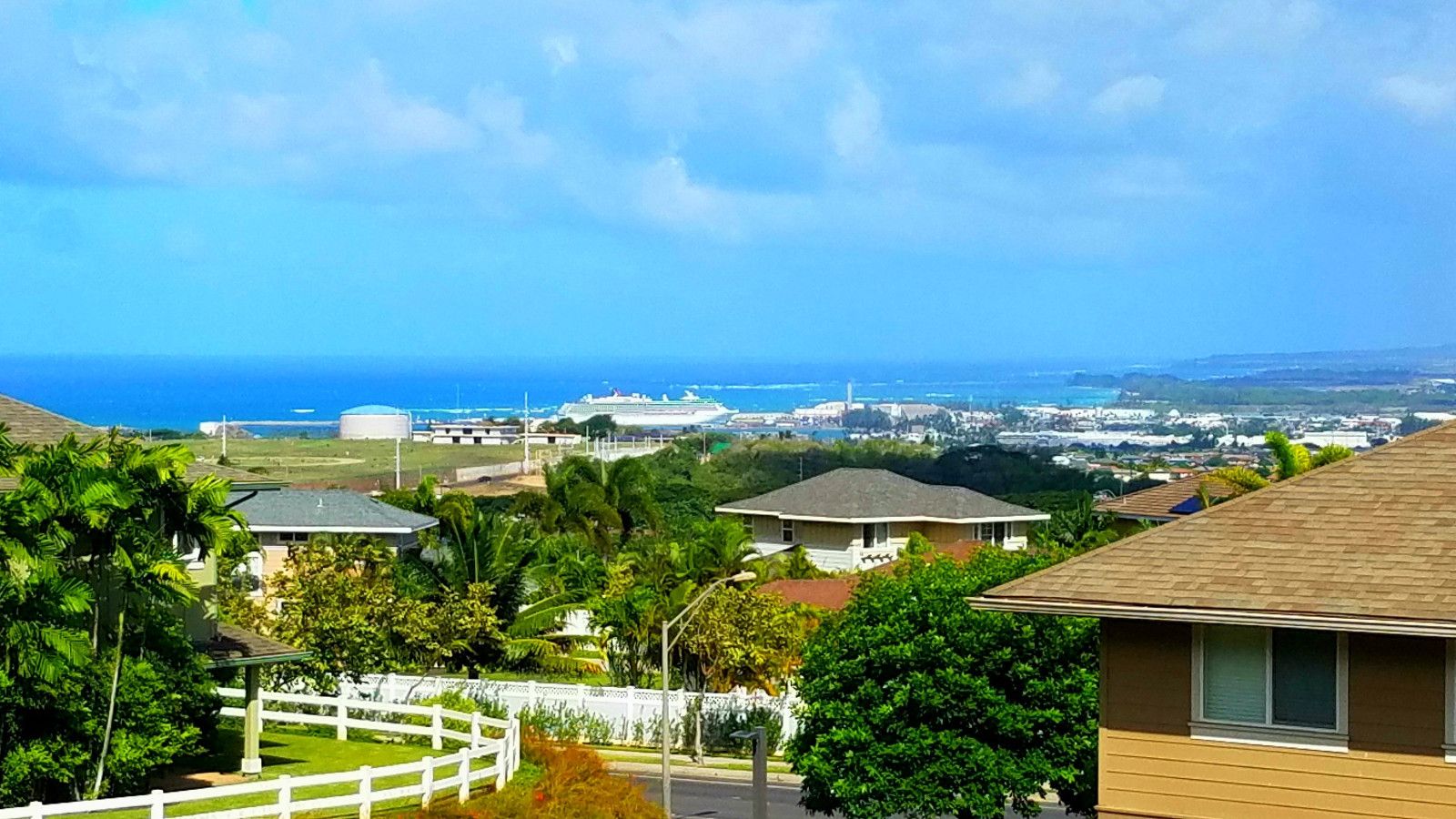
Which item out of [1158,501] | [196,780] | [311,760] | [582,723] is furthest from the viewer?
[1158,501]

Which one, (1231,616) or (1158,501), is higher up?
(1158,501)

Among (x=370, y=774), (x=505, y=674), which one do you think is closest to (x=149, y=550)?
(x=370, y=774)

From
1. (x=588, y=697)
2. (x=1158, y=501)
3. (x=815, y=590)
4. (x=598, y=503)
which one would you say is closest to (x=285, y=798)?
(x=588, y=697)

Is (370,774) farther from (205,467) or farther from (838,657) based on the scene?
(205,467)

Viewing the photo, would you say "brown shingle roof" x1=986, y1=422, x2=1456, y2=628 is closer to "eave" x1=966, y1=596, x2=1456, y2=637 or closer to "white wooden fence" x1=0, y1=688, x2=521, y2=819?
"eave" x1=966, y1=596, x2=1456, y2=637

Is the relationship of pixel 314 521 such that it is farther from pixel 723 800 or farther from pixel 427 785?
pixel 427 785
